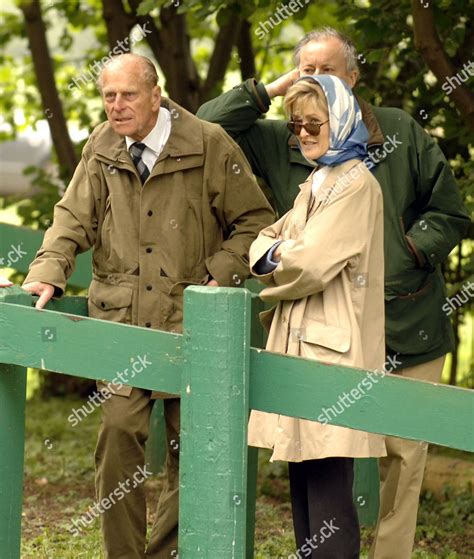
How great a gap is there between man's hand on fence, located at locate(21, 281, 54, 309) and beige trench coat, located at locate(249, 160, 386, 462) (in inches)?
29.7

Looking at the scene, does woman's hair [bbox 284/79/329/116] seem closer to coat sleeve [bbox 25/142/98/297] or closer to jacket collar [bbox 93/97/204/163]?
jacket collar [bbox 93/97/204/163]

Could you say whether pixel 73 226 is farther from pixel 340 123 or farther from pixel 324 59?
pixel 340 123

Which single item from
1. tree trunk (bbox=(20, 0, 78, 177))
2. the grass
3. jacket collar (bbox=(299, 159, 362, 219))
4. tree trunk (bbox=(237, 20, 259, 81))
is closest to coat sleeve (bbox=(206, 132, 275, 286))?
jacket collar (bbox=(299, 159, 362, 219))

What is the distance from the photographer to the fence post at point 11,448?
3822 mm

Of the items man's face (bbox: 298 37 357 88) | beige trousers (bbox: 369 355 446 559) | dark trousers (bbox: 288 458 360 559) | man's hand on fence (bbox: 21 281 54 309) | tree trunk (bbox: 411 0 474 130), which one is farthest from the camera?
tree trunk (bbox: 411 0 474 130)

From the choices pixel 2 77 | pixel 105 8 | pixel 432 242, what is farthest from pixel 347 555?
pixel 2 77

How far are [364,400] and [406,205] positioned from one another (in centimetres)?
153

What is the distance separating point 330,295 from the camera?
3.66m

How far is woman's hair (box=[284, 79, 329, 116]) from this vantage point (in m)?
3.71

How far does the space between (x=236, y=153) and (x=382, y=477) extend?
131cm

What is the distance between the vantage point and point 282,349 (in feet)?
12.2

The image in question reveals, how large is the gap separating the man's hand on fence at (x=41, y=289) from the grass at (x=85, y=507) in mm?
1435

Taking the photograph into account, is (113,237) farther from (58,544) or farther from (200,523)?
(58,544)

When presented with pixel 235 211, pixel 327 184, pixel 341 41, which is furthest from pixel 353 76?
pixel 327 184
